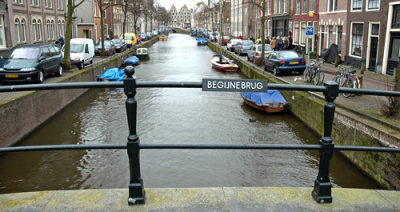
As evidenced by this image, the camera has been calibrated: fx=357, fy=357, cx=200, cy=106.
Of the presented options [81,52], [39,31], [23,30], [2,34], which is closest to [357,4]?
[81,52]

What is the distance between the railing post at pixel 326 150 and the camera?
9.33 ft

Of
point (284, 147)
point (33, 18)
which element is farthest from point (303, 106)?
point (33, 18)

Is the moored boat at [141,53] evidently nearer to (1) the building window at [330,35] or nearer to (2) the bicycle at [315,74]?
(1) the building window at [330,35]

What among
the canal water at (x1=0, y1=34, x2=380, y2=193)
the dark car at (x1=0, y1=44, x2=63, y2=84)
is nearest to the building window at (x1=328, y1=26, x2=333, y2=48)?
the canal water at (x1=0, y1=34, x2=380, y2=193)

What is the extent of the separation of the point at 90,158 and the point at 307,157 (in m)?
6.66

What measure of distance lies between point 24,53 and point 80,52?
294 inches

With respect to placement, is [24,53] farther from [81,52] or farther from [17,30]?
[17,30]

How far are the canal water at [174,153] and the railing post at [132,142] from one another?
648 centimetres

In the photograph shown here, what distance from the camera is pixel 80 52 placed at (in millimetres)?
23328

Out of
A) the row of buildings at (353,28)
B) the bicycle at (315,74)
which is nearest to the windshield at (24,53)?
the bicycle at (315,74)

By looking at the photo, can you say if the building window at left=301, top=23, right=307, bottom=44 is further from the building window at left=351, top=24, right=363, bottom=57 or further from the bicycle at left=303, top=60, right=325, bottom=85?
the bicycle at left=303, top=60, right=325, bottom=85

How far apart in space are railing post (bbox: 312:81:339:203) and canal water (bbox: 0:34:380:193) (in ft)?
21.4

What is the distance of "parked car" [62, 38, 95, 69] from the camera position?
875 inches

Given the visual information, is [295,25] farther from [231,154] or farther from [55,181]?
[55,181]
